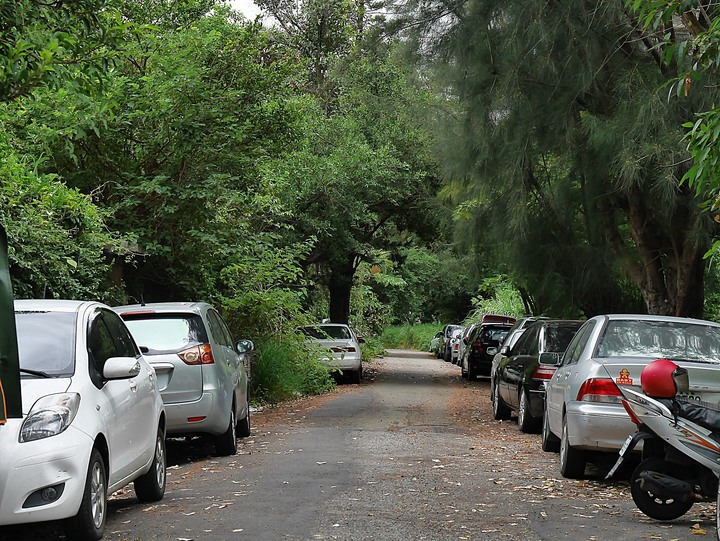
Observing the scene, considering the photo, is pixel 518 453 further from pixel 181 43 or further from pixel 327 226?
pixel 327 226

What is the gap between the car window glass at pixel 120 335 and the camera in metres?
8.51

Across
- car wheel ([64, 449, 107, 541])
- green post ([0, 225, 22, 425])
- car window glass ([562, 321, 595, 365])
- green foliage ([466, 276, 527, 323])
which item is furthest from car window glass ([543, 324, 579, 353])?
green foliage ([466, 276, 527, 323])

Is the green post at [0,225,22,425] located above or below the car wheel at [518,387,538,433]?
above

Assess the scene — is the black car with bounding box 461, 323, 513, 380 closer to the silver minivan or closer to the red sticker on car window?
the silver minivan

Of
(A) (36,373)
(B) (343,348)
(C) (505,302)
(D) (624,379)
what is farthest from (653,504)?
(C) (505,302)

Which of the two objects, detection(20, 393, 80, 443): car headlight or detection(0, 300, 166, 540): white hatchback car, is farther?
detection(20, 393, 80, 443): car headlight

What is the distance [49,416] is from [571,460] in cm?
548

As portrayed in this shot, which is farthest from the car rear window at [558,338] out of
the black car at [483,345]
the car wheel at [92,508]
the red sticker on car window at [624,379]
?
the black car at [483,345]

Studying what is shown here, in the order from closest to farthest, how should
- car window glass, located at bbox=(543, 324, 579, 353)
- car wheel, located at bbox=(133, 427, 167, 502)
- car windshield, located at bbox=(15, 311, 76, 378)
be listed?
car windshield, located at bbox=(15, 311, 76, 378), car wheel, located at bbox=(133, 427, 167, 502), car window glass, located at bbox=(543, 324, 579, 353)

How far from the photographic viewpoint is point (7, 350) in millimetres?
5434

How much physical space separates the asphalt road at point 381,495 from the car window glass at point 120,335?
132cm

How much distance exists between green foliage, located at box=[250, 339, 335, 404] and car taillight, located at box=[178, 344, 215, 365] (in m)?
8.78

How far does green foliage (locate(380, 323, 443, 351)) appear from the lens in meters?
71.9

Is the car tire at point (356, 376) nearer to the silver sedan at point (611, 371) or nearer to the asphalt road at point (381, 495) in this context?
the asphalt road at point (381, 495)
